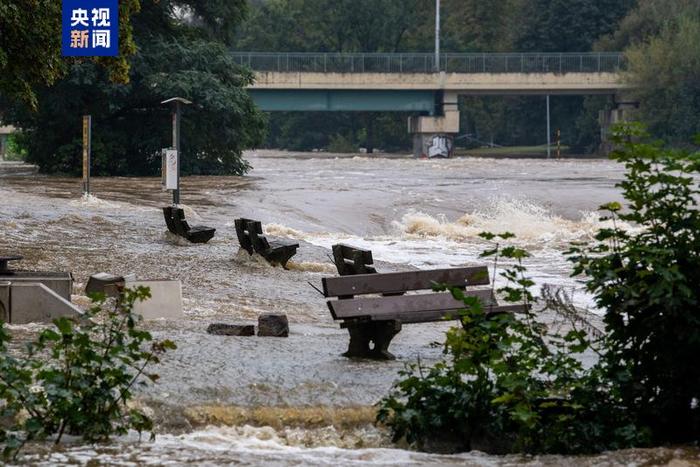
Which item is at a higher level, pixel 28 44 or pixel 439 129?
pixel 439 129

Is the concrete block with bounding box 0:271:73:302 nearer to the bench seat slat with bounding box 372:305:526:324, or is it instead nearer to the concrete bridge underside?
the bench seat slat with bounding box 372:305:526:324

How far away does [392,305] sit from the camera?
1205 centimetres

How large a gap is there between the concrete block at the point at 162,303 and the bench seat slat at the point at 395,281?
2.73 meters

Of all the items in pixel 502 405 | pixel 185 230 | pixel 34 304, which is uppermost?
pixel 185 230

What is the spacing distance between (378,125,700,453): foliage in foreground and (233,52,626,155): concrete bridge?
77.3m

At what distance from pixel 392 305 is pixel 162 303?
315 cm

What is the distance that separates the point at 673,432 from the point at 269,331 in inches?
195

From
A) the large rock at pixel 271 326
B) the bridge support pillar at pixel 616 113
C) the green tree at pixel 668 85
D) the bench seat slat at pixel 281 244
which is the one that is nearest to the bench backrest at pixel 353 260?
the large rock at pixel 271 326

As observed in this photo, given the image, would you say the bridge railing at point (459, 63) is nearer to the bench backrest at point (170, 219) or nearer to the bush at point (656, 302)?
the bench backrest at point (170, 219)

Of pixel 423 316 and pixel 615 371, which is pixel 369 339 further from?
pixel 615 371

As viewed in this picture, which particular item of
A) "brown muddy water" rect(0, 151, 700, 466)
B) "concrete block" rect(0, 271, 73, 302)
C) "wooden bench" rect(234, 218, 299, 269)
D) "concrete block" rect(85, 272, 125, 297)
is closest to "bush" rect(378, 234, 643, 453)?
"brown muddy water" rect(0, 151, 700, 466)

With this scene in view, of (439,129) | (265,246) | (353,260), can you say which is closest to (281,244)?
(265,246)

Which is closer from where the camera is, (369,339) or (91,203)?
(369,339)

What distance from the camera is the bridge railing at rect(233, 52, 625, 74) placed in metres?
88.5
